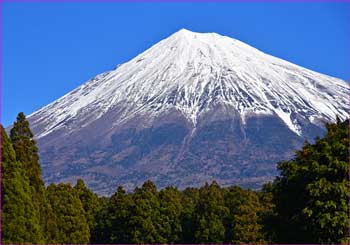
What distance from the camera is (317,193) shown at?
31.8 metres

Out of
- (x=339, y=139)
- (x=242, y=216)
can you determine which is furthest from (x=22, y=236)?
(x=242, y=216)

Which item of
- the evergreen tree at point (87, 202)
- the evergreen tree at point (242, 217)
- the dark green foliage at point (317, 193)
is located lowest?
the dark green foliage at point (317, 193)

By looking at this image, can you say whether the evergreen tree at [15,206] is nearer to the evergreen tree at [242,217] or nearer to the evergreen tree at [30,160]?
the evergreen tree at [30,160]

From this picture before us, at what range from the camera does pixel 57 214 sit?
180 ft

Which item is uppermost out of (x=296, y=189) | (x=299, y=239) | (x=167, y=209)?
(x=167, y=209)

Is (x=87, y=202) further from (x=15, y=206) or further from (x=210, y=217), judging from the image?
(x=15, y=206)

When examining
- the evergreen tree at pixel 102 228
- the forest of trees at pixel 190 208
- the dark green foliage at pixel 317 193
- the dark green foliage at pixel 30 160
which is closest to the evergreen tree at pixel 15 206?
the forest of trees at pixel 190 208

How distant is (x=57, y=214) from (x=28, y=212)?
19395 mm

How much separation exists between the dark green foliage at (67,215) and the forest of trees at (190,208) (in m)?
0.07

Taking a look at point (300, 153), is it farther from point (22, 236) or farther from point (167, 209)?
point (167, 209)

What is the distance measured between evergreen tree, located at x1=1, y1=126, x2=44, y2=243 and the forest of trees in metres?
0.04

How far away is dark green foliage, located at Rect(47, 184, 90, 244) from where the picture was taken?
54.4 meters

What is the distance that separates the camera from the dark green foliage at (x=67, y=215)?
178ft

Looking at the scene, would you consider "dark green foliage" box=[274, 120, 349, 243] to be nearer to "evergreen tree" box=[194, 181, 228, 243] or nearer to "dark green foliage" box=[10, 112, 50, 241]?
"dark green foliage" box=[10, 112, 50, 241]
